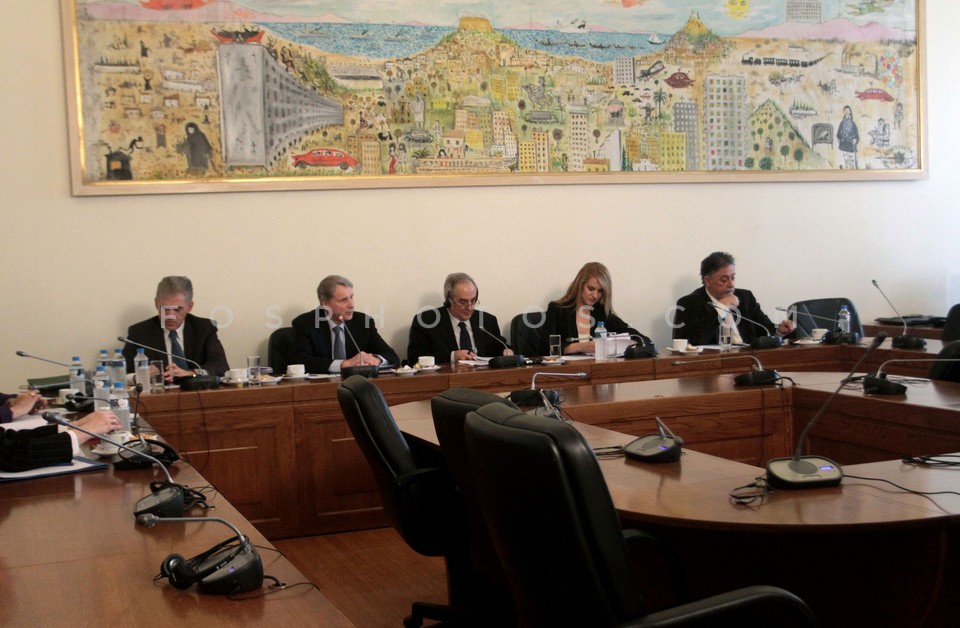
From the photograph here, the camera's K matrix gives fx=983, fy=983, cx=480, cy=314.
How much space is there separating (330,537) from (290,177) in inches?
90.7

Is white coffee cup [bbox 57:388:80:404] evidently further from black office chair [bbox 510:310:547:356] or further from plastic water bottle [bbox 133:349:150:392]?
black office chair [bbox 510:310:547:356]

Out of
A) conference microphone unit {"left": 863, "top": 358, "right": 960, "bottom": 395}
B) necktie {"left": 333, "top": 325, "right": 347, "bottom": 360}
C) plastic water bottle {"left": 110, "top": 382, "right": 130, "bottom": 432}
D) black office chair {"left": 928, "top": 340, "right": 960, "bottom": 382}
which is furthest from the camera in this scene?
necktie {"left": 333, "top": 325, "right": 347, "bottom": 360}

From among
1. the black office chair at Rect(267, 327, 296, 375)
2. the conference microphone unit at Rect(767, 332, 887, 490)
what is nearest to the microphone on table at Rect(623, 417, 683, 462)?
the conference microphone unit at Rect(767, 332, 887, 490)

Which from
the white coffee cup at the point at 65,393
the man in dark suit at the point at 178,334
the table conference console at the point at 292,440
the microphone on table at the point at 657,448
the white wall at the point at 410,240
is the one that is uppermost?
the white wall at the point at 410,240

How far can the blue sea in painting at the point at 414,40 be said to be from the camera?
589 centimetres

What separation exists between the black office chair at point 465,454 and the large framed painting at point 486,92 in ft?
11.5

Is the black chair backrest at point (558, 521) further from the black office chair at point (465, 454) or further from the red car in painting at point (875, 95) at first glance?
the red car in painting at point (875, 95)

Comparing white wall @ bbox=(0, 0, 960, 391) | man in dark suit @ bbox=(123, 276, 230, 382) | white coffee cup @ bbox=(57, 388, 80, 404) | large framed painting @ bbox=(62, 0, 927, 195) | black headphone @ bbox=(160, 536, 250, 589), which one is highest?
large framed painting @ bbox=(62, 0, 927, 195)

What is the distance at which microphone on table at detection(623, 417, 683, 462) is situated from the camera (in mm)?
2588

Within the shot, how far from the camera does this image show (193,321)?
5320 millimetres

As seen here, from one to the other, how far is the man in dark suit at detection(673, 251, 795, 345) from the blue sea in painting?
1.56 m

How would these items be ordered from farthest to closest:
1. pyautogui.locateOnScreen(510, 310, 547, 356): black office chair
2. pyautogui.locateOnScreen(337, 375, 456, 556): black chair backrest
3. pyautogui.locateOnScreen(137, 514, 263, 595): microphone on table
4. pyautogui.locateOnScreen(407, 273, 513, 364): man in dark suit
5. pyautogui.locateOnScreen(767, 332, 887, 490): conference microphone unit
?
pyautogui.locateOnScreen(510, 310, 547, 356): black office chair
pyautogui.locateOnScreen(407, 273, 513, 364): man in dark suit
pyautogui.locateOnScreen(337, 375, 456, 556): black chair backrest
pyautogui.locateOnScreen(767, 332, 887, 490): conference microphone unit
pyautogui.locateOnScreen(137, 514, 263, 595): microphone on table

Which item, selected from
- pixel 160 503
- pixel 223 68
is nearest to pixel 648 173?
pixel 223 68

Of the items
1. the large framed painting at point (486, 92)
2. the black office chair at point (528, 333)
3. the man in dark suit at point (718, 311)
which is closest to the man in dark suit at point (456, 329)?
the black office chair at point (528, 333)
